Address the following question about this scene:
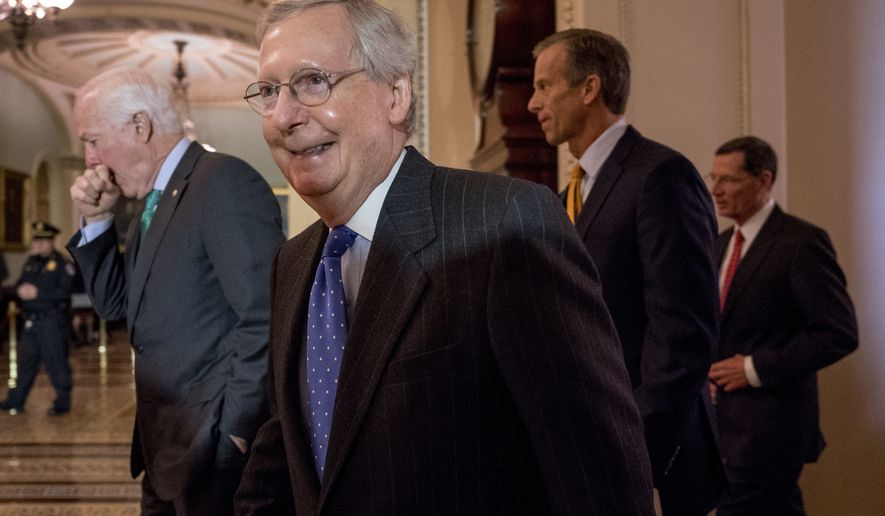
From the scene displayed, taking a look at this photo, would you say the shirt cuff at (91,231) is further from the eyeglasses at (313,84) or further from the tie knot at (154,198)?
the eyeglasses at (313,84)

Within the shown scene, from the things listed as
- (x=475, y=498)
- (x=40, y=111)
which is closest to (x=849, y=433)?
(x=475, y=498)

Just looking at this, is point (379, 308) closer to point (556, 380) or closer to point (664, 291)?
point (556, 380)

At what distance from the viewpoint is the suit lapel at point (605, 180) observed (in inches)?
77.8

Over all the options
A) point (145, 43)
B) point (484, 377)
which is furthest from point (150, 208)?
point (145, 43)

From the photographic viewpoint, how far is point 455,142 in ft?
17.7

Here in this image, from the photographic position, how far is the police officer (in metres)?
8.27

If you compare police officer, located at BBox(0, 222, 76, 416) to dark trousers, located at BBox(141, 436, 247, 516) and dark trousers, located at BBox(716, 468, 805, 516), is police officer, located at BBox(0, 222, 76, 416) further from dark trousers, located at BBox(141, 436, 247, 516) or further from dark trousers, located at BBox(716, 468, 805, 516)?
dark trousers, located at BBox(716, 468, 805, 516)

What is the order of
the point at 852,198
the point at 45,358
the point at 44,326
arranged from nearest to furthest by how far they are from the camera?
the point at 852,198
the point at 45,358
the point at 44,326

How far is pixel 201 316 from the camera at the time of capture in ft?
7.01

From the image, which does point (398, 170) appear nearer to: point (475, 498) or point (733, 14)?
point (475, 498)

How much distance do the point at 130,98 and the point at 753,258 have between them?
1.96 m

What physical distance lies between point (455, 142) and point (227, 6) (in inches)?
346

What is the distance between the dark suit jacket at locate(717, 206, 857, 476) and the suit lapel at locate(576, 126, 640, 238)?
3.11ft

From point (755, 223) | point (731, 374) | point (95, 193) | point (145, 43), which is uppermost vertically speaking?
point (145, 43)
